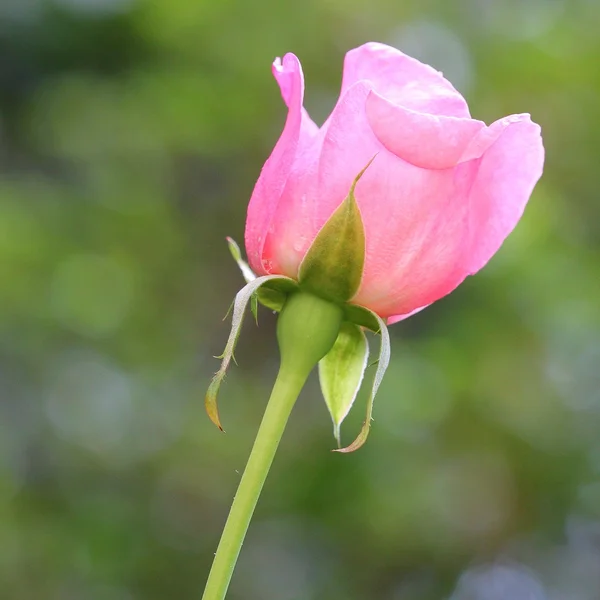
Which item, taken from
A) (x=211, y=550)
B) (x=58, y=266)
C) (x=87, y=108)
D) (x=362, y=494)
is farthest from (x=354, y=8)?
(x=211, y=550)

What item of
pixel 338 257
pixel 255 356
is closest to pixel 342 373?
pixel 338 257

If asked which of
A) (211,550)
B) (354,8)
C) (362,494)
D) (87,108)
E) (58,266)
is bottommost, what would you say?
(211,550)

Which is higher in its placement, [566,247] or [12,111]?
[566,247]

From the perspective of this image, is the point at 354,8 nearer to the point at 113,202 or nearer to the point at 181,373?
the point at 113,202

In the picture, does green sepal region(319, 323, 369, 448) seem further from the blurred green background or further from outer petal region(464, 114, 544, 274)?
the blurred green background

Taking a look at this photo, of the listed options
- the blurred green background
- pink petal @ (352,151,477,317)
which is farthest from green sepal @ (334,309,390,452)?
the blurred green background

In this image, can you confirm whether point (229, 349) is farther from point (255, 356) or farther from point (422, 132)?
point (255, 356)

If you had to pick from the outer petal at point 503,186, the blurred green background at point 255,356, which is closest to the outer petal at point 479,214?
the outer petal at point 503,186
